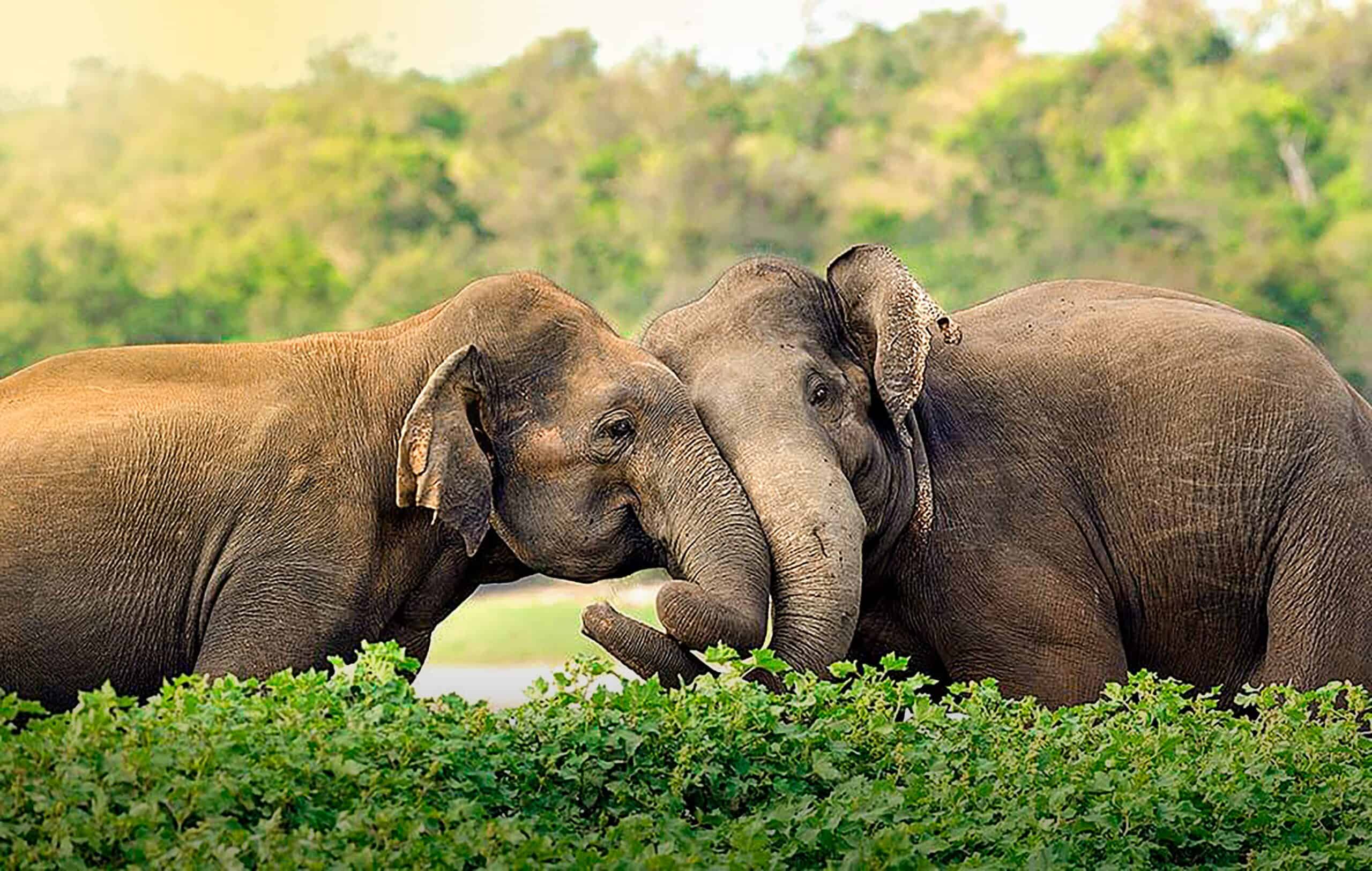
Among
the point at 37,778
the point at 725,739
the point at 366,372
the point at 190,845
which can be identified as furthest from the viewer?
the point at 366,372

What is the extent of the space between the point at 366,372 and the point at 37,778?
2.70 meters

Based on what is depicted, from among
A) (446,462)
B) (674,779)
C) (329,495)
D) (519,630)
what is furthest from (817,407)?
(519,630)

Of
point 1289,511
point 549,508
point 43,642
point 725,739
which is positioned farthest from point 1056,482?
point 43,642

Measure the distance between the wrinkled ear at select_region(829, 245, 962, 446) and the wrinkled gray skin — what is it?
71 centimetres

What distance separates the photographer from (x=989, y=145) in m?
51.3

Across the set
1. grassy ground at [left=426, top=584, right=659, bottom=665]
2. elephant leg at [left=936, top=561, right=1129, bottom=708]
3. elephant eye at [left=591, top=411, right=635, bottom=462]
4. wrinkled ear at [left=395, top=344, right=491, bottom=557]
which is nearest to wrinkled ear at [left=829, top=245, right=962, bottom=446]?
elephant leg at [left=936, top=561, right=1129, bottom=708]

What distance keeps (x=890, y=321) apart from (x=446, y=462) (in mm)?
1464

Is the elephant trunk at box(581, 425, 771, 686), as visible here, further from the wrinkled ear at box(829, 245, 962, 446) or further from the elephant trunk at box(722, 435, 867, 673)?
the wrinkled ear at box(829, 245, 962, 446)

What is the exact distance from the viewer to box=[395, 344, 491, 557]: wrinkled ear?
24.1ft

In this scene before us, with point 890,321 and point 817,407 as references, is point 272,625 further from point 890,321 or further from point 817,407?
point 890,321

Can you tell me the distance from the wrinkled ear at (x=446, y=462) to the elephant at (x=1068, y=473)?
2.32ft

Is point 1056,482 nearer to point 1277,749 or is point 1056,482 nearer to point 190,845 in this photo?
point 1277,749

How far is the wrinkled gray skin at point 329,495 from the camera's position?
24.0ft

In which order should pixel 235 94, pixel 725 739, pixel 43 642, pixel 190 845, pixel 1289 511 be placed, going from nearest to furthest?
pixel 190 845
pixel 725 739
pixel 43 642
pixel 1289 511
pixel 235 94
